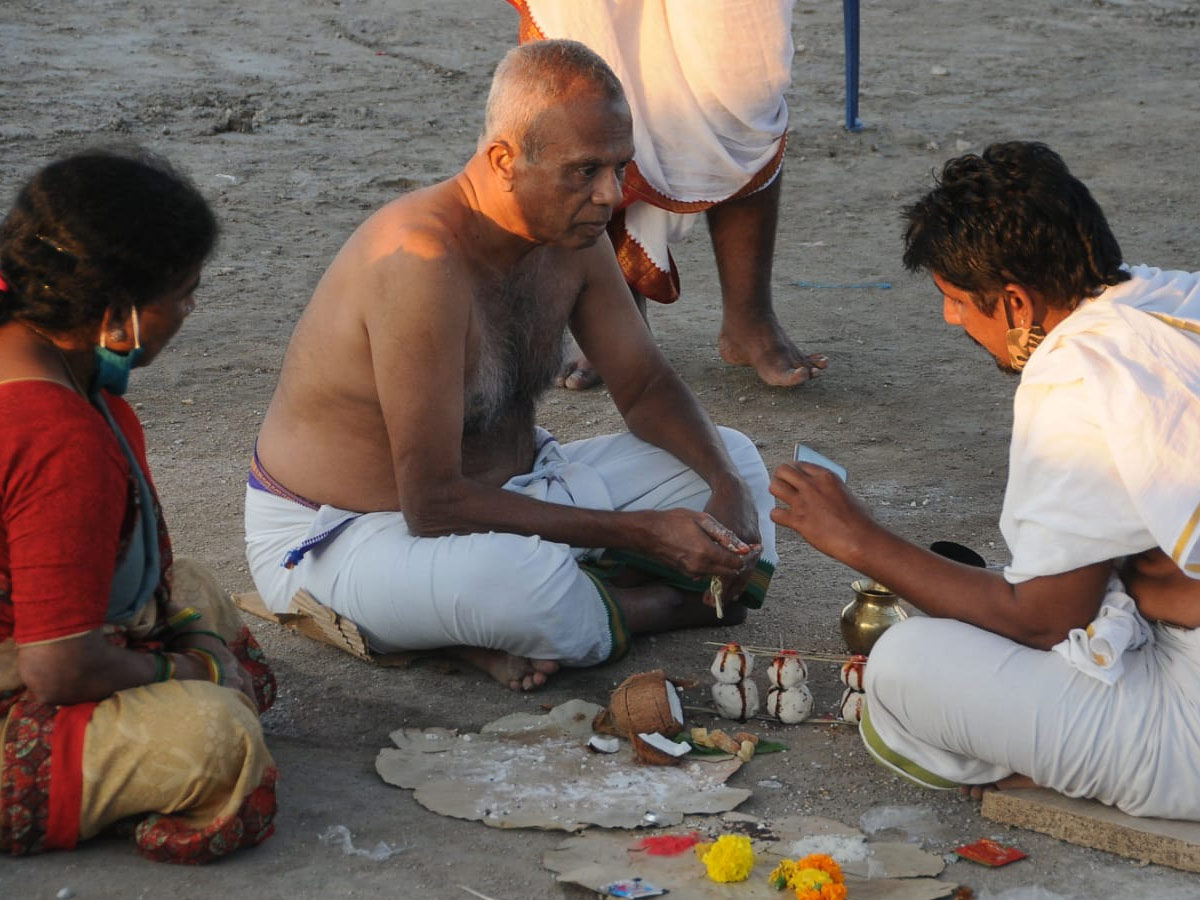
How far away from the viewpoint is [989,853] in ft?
10.1

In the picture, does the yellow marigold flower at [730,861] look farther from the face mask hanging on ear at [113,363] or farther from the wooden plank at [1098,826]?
the face mask hanging on ear at [113,363]

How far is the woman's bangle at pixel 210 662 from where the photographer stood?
10.3 ft

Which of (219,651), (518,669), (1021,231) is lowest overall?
(518,669)

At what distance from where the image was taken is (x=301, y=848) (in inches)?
120

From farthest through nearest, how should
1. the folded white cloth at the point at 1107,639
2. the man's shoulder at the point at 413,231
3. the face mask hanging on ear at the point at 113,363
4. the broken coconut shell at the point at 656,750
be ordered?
the man's shoulder at the point at 413,231 → the broken coconut shell at the point at 656,750 → the folded white cloth at the point at 1107,639 → the face mask hanging on ear at the point at 113,363

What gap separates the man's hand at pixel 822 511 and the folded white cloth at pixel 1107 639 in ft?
1.47

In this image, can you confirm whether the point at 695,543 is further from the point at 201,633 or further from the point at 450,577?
the point at 201,633

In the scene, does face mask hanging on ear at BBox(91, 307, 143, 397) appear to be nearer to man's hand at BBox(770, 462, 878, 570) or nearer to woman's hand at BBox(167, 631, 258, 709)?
woman's hand at BBox(167, 631, 258, 709)

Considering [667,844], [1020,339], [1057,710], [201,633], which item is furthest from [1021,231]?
[201,633]

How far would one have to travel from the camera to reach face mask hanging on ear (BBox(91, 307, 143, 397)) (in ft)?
9.33

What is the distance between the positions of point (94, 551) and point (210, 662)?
0.49 metres

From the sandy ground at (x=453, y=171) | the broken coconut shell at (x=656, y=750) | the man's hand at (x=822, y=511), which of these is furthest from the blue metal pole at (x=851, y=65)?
the broken coconut shell at (x=656, y=750)

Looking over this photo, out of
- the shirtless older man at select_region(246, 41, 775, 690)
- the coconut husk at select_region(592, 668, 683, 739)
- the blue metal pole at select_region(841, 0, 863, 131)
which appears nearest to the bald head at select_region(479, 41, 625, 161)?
the shirtless older man at select_region(246, 41, 775, 690)

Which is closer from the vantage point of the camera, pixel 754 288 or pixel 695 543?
pixel 695 543
